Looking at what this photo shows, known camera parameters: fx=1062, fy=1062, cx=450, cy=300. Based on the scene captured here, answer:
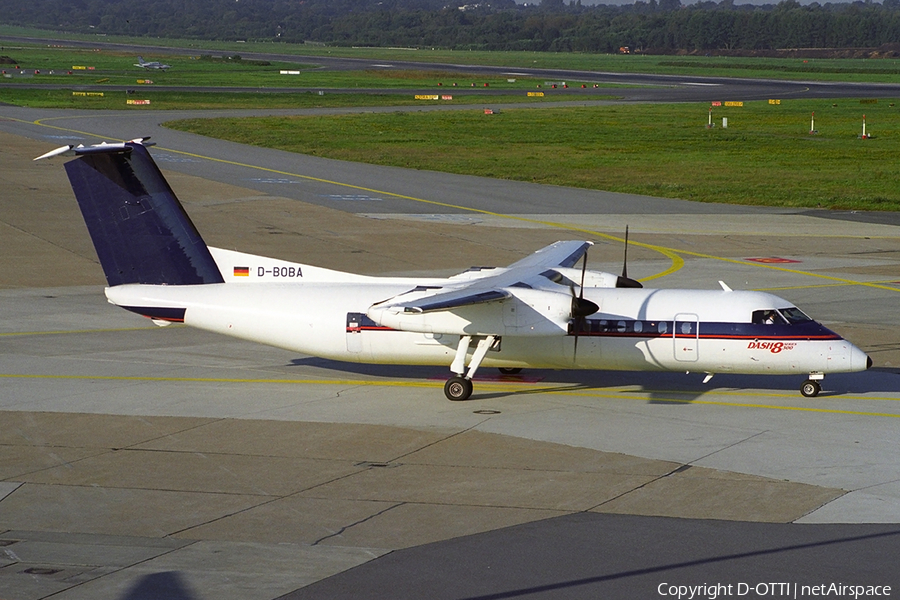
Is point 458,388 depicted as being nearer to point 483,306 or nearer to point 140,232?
point 483,306

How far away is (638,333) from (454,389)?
14.8ft

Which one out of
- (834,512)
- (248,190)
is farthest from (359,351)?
(248,190)

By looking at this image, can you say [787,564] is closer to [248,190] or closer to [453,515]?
[453,515]

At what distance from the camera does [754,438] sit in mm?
22094

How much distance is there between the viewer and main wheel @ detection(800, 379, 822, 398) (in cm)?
2527

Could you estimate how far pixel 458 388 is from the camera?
25.0 metres

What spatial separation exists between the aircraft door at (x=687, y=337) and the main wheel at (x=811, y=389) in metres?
2.87

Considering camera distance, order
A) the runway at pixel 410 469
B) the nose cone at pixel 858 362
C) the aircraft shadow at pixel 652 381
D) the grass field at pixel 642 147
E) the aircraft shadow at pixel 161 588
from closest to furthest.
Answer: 1. the aircraft shadow at pixel 161 588
2. the runway at pixel 410 469
3. the nose cone at pixel 858 362
4. the aircraft shadow at pixel 652 381
5. the grass field at pixel 642 147

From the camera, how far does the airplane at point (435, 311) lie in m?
24.4

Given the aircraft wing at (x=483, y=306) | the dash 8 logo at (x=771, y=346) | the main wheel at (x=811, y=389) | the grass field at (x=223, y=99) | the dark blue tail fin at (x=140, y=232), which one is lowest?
the main wheel at (x=811, y=389)

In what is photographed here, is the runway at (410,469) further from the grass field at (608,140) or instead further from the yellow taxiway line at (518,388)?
the grass field at (608,140)

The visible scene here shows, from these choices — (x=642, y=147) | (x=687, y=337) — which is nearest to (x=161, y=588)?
(x=687, y=337)

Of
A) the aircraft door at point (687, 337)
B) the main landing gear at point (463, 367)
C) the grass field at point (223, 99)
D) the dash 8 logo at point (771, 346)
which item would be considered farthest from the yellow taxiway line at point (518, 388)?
the grass field at point (223, 99)

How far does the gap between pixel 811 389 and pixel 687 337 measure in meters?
3.39
